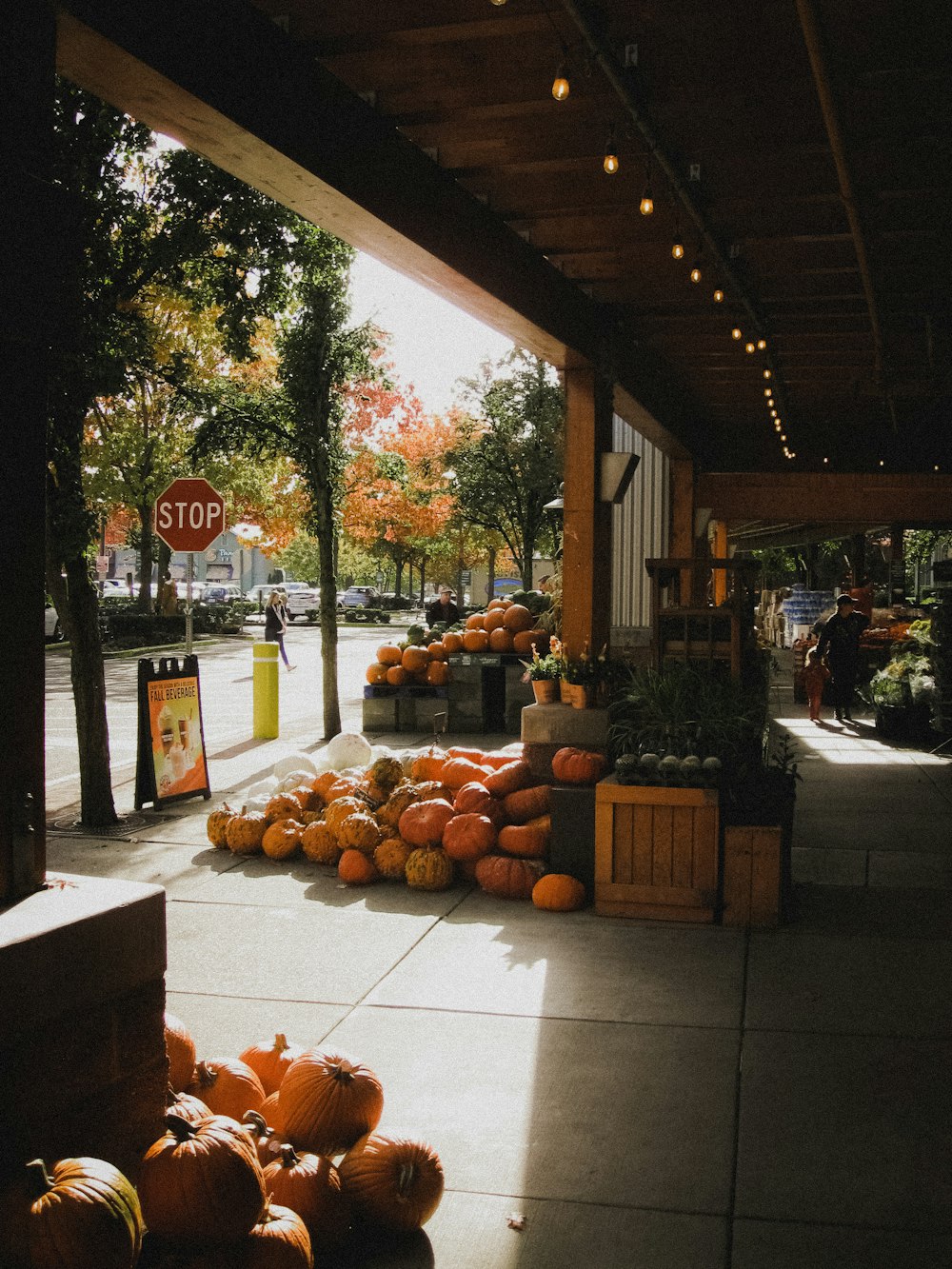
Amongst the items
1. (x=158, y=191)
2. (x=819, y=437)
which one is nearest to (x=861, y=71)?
(x=158, y=191)

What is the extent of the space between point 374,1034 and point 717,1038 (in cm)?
132

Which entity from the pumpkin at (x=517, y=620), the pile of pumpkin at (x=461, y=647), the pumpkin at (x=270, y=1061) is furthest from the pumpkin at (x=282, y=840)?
the pumpkin at (x=517, y=620)

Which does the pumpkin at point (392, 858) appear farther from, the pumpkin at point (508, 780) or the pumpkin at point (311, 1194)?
the pumpkin at point (311, 1194)

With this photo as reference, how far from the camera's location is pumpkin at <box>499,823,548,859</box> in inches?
280

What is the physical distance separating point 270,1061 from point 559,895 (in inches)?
115

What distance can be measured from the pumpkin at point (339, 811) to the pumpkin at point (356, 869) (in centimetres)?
30

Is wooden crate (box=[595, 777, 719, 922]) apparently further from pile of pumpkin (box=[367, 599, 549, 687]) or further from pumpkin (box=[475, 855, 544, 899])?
pile of pumpkin (box=[367, 599, 549, 687])

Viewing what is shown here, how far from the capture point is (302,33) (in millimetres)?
4539

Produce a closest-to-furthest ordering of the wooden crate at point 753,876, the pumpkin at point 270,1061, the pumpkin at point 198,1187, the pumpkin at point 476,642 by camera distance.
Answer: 1. the pumpkin at point 198,1187
2. the pumpkin at point 270,1061
3. the wooden crate at point 753,876
4. the pumpkin at point 476,642

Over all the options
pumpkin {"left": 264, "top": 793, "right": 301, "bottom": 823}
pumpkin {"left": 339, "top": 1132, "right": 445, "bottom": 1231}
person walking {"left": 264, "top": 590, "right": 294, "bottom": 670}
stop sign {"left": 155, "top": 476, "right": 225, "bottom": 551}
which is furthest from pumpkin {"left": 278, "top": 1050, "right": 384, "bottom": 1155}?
person walking {"left": 264, "top": 590, "right": 294, "bottom": 670}

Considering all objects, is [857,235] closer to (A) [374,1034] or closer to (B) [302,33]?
(B) [302,33]

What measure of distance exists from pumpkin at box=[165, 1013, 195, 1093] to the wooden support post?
5226 mm

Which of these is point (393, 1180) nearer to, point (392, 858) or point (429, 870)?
point (429, 870)

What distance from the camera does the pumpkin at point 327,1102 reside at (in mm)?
3363
